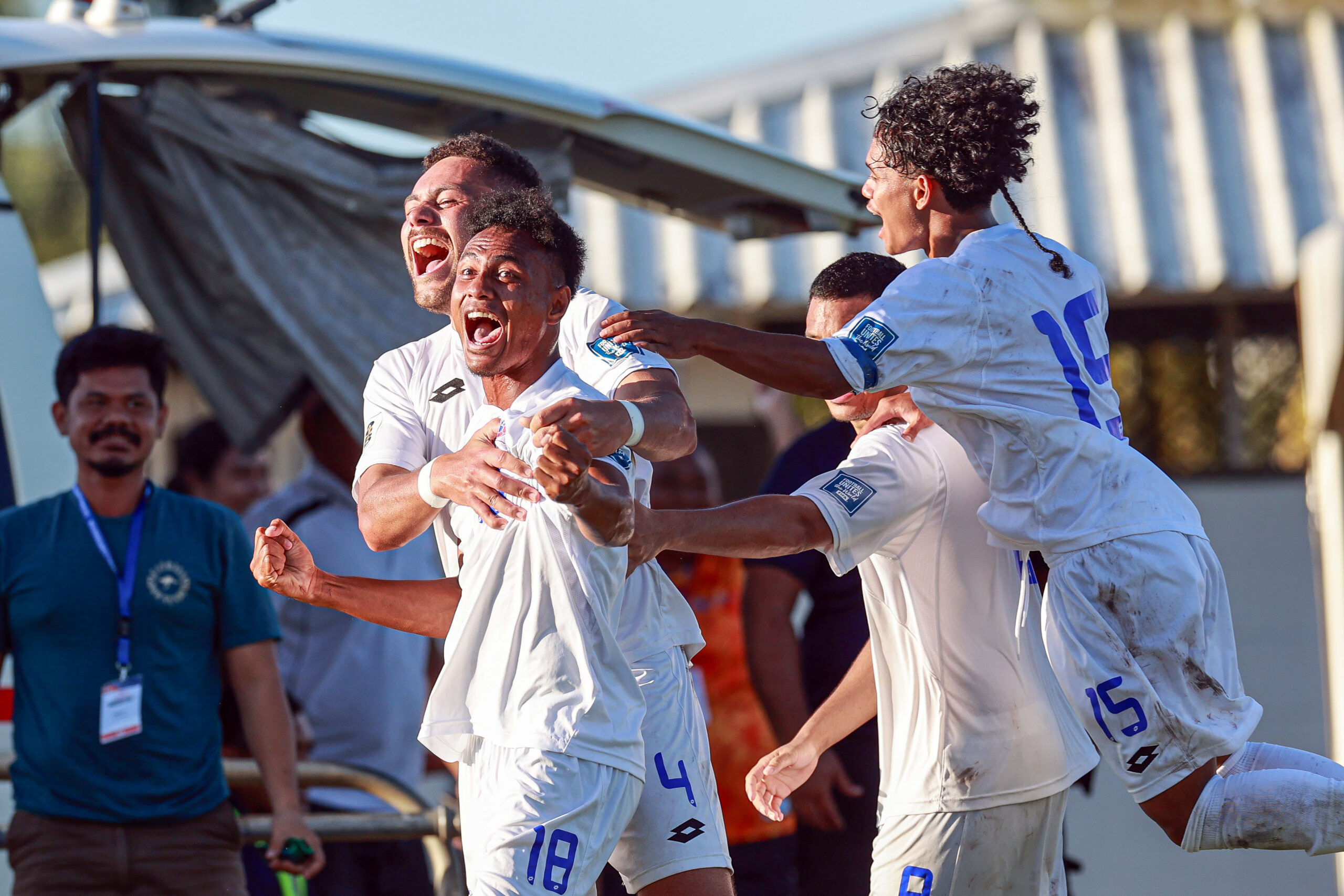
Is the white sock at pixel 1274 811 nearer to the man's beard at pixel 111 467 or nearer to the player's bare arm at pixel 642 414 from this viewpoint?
the player's bare arm at pixel 642 414

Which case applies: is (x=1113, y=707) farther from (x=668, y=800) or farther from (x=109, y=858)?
(x=109, y=858)

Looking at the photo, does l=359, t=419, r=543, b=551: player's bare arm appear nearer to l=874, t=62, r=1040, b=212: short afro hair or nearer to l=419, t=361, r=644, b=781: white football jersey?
l=419, t=361, r=644, b=781: white football jersey

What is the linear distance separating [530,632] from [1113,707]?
4.16 ft

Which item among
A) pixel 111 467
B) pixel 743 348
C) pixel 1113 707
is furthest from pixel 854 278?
pixel 111 467

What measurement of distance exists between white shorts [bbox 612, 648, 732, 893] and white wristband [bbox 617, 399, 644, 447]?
0.54m

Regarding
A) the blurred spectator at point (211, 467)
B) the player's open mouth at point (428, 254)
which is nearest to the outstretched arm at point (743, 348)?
the player's open mouth at point (428, 254)

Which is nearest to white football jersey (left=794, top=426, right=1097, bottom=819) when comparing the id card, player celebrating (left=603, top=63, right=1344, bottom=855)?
player celebrating (left=603, top=63, right=1344, bottom=855)

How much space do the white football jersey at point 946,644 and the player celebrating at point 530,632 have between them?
63 centimetres

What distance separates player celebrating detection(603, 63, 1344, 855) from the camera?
10.7ft

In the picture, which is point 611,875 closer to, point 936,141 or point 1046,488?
point 1046,488

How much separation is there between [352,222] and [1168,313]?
5.47 metres

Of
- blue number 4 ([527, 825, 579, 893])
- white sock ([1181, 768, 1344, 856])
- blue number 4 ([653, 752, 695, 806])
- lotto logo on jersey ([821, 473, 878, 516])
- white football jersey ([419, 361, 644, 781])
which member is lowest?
white sock ([1181, 768, 1344, 856])

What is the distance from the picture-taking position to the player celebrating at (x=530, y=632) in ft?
9.67

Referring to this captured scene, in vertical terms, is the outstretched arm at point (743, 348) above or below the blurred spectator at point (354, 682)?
above
